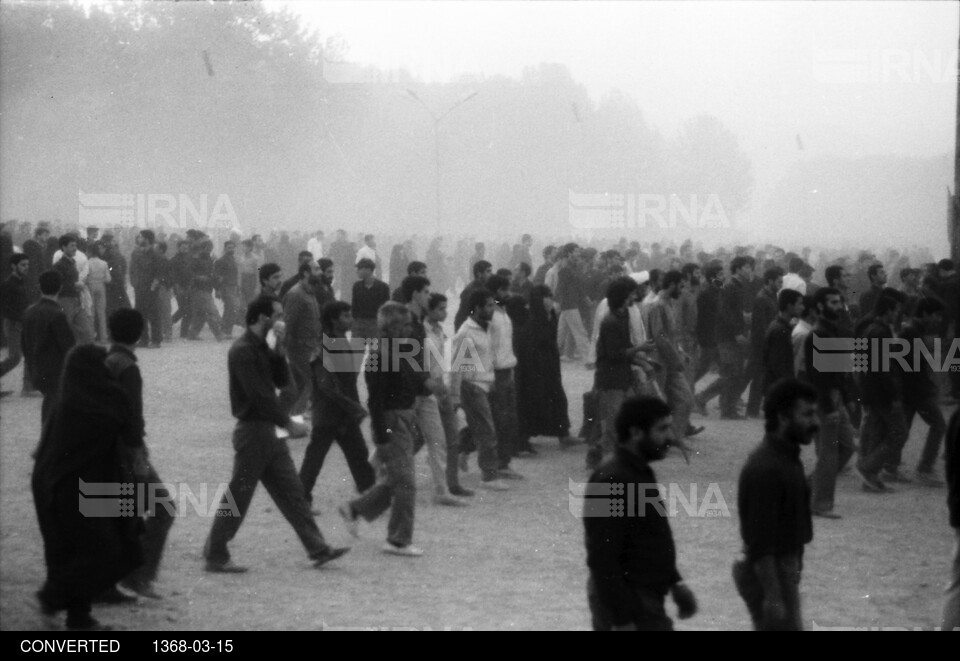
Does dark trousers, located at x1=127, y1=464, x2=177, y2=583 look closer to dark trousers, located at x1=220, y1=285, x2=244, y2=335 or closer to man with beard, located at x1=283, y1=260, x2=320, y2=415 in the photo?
man with beard, located at x1=283, y1=260, x2=320, y2=415

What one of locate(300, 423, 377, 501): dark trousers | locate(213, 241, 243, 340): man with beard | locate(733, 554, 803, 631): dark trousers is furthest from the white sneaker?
locate(213, 241, 243, 340): man with beard

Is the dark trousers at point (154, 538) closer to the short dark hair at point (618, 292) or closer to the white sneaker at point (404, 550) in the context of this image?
the white sneaker at point (404, 550)

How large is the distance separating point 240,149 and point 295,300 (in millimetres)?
47052

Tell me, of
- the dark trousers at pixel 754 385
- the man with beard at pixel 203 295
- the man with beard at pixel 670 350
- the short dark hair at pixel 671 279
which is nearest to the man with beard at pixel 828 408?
the man with beard at pixel 670 350

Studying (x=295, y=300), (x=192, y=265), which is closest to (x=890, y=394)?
(x=295, y=300)

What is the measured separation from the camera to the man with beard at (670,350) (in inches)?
479

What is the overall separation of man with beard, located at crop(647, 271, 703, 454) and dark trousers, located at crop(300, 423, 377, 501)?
3677 millimetres

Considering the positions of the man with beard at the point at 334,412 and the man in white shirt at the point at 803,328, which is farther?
the man in white shirt at the point at 803,328

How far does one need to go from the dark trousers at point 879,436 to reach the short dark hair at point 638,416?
6.05 meters

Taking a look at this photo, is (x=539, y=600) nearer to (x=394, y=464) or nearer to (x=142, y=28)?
(x=394, y=464)

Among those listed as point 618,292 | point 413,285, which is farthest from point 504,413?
point 413,285

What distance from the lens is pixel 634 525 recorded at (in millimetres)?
4793

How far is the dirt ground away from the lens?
695cm
